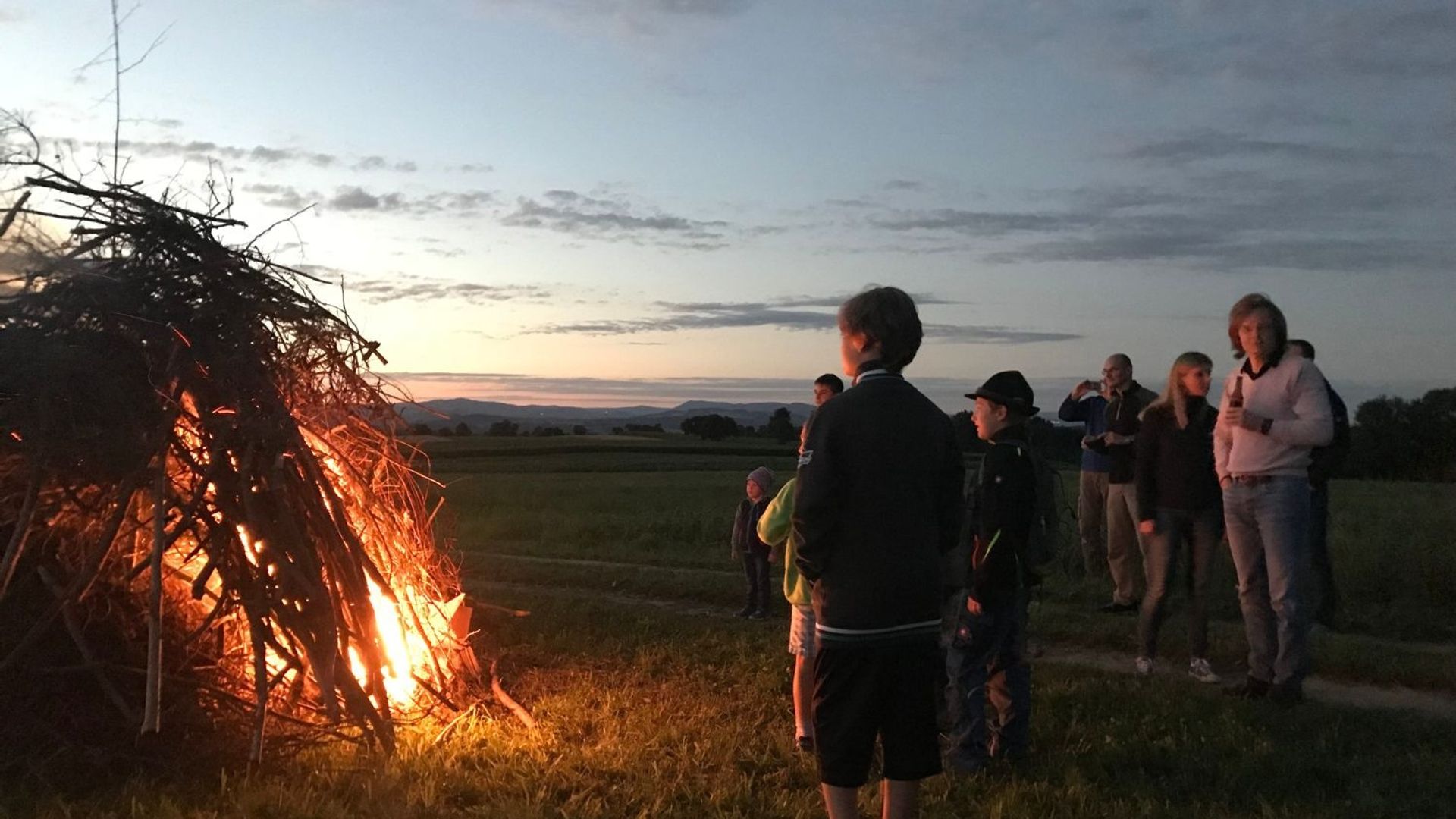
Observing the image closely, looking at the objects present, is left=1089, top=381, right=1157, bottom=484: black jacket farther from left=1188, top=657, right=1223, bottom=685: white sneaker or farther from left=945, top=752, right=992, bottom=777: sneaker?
left=945, top=752, right=992, bottom=777: sneaker

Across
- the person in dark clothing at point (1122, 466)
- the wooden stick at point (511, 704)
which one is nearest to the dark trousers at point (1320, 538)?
the person in dark clothing at point (1122, 466)

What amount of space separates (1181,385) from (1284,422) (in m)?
1.09

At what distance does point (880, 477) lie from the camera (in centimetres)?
367

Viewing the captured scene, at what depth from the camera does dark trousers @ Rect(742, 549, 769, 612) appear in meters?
9.95

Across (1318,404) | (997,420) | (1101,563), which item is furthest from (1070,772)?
(1101,563)

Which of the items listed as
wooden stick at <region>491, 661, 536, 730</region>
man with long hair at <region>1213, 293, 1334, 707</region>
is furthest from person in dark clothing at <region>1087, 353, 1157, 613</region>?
wooden stick at <region>491, 661, 536, 730</region>

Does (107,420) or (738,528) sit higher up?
(107,420)

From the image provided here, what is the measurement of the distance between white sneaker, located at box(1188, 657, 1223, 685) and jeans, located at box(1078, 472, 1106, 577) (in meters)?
3.44

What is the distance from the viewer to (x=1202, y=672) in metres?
7.08

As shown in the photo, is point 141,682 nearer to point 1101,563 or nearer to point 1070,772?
point 1070,772

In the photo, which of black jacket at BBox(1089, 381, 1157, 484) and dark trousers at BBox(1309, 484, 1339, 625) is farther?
black jacket at BBox(1089, 381, 1157, 484)

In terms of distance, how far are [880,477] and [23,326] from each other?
4.33 m

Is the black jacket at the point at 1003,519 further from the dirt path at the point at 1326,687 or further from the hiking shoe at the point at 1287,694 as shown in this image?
the dirt path at the point at 1326,687

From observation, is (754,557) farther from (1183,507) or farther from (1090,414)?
(1183,507)
